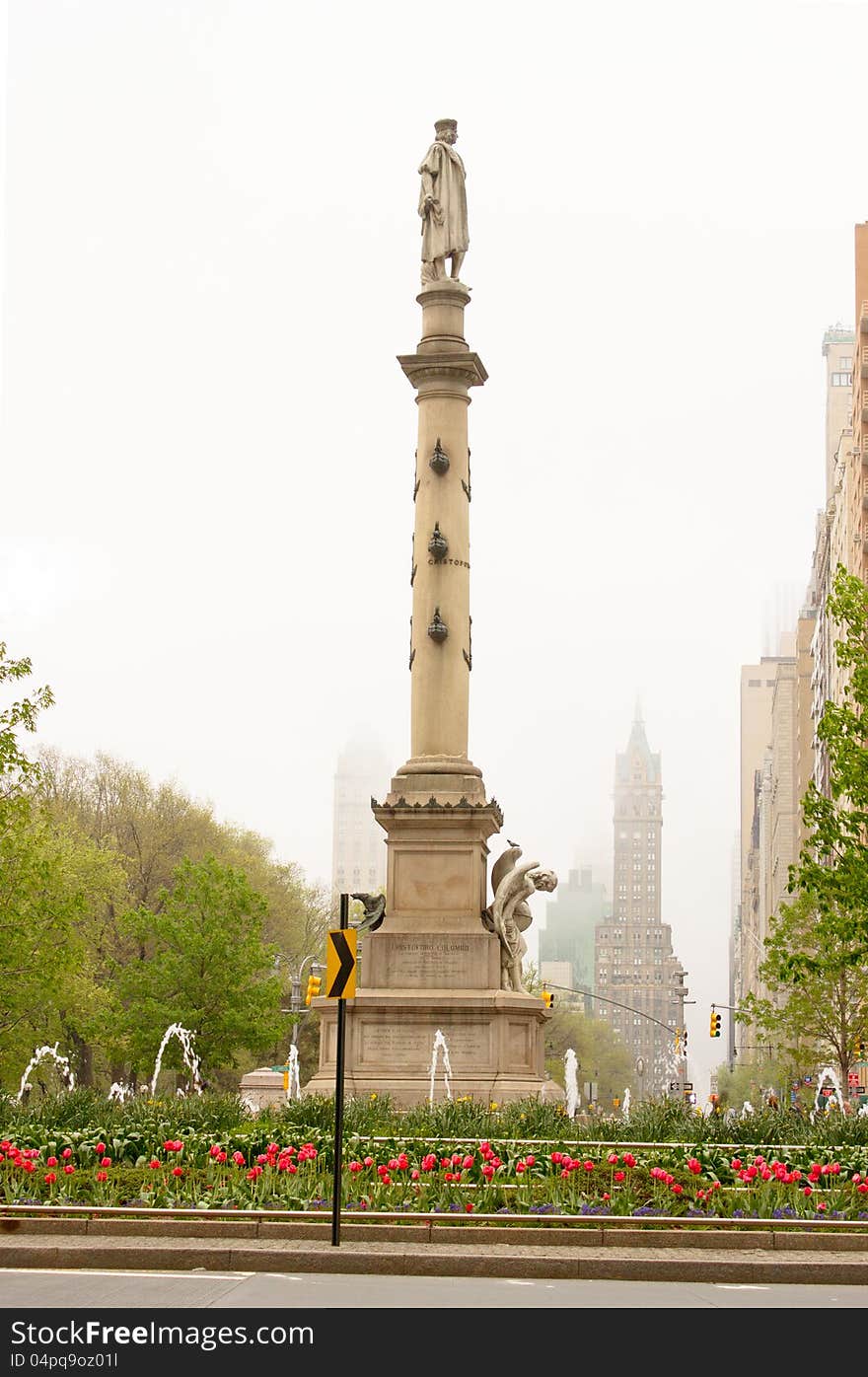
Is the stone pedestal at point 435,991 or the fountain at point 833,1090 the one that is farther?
the fountain at point 833,1090

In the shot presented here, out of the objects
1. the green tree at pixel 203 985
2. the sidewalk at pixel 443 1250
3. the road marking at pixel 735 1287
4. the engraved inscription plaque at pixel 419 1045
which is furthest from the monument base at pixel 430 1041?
the green tree at pixel 203 985

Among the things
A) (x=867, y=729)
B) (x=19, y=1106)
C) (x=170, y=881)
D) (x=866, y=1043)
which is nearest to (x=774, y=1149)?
(x=19, y=1106)

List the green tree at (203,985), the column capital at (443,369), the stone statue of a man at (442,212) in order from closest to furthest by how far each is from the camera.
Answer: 1. the column capital at (443,369)
2. the stone statue of a man at (442,212)
3. the green tree at (203,985)

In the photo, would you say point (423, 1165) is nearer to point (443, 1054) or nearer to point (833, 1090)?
point (443, 1054)

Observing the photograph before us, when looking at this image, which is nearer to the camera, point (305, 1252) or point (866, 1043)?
point (305, 1252)

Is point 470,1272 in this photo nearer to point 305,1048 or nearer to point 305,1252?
point 305,1252

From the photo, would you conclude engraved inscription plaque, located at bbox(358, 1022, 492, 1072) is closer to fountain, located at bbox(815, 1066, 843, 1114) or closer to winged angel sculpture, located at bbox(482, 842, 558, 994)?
winged angel sculpture, located at bbox(482, 842, 558, 994)

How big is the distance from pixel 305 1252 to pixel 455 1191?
8.17 ft

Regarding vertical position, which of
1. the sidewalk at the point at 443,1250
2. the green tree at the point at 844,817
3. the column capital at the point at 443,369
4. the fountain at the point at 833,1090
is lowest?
the fountain at the point at 833,1090

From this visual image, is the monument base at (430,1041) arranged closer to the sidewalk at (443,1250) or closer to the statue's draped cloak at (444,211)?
the sidewalk at (443,1250)

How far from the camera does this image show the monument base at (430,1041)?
29.3 metres

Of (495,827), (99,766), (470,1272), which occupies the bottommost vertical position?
(470,1272)
